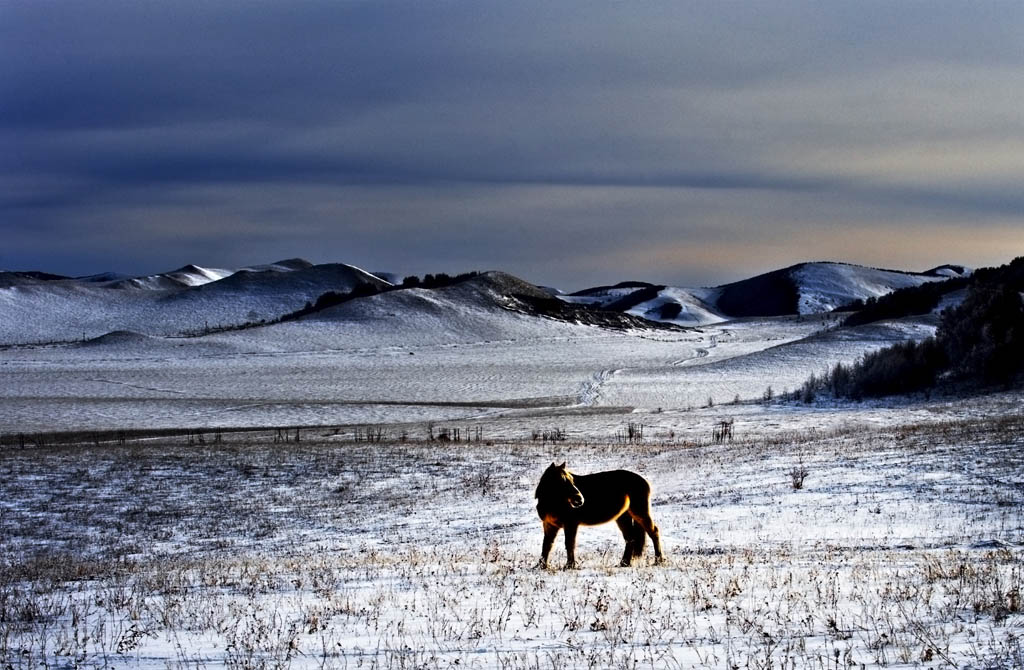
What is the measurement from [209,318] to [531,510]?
11173 centimetres

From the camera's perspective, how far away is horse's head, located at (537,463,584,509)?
10.9 m

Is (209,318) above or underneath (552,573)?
above

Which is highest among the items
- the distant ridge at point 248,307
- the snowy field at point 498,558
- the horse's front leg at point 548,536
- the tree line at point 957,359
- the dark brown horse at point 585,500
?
the distant ridge at point 248,307

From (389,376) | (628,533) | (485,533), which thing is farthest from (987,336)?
(628,533)

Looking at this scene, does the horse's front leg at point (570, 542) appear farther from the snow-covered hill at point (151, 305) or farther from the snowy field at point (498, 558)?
the snow-covered hill at point (151, 305)

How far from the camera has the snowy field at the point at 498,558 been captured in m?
7.66

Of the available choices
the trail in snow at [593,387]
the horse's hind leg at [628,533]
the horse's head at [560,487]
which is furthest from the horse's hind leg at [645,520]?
the trail in snow at [593,387]

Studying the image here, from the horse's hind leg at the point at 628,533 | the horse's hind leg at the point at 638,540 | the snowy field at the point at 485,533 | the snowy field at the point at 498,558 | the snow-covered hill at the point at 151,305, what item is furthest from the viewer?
the snow-covered hill at the point at 151,305

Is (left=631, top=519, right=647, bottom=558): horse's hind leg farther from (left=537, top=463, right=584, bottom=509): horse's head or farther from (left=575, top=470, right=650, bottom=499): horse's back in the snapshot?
(left=537, top=463, right=584, bottom=509): horse's head

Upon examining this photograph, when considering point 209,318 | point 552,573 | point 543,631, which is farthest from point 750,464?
point 209,318

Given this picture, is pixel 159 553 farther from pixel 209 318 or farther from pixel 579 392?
pixel 209 318

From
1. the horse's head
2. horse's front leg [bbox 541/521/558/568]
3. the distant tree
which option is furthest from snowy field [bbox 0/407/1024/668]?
the distant tree

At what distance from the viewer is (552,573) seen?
11.2 meters

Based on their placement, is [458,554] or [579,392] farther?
[579,392]
